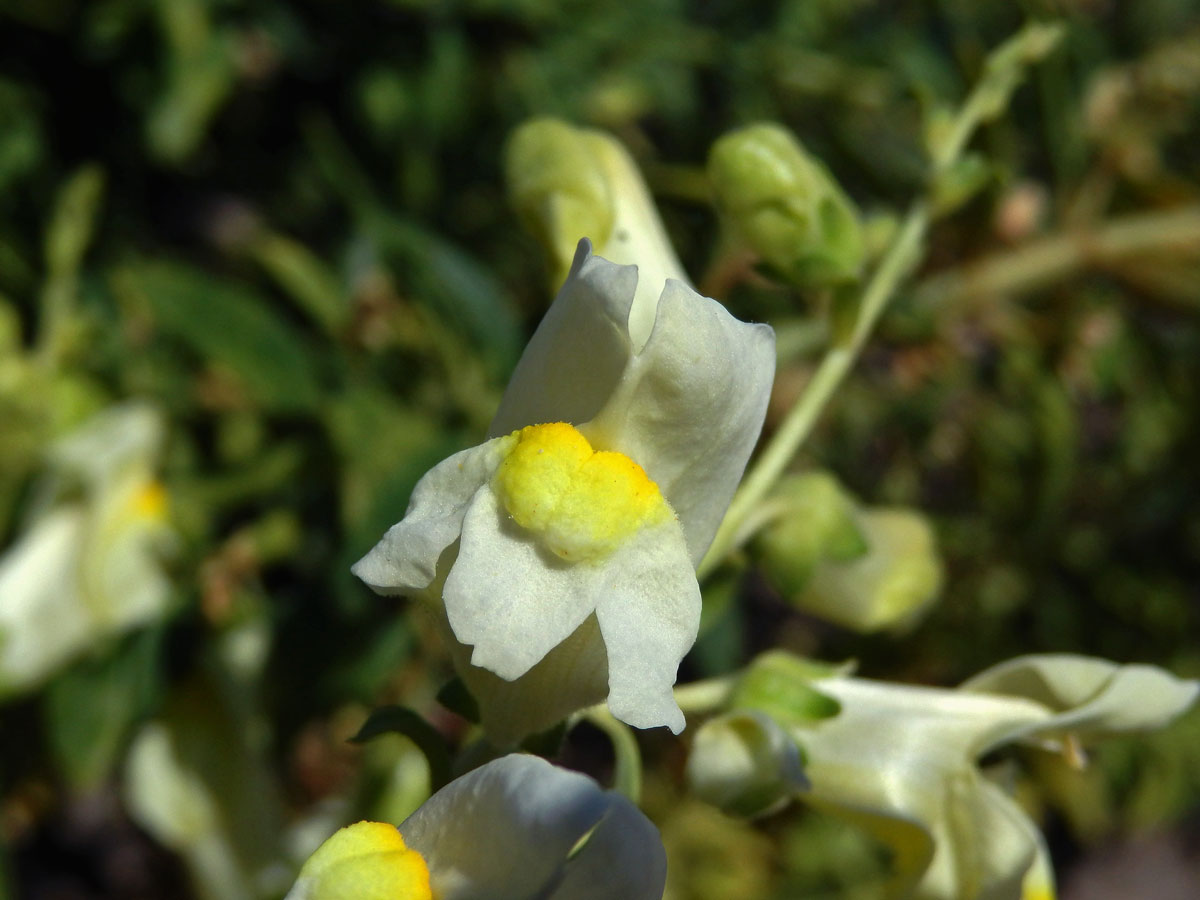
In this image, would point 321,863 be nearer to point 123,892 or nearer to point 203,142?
point 203,142

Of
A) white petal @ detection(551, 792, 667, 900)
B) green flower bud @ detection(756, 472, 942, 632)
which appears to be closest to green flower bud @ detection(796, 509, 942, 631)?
green flower bud @ detection(756, 472, 942, 632)

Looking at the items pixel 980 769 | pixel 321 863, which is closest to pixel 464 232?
pixel 980 769

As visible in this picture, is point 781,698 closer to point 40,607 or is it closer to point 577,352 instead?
point 577,352

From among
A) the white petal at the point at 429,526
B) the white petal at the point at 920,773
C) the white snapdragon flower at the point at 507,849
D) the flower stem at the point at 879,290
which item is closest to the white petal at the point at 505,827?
the white snapdragon flower at the point at 507,849

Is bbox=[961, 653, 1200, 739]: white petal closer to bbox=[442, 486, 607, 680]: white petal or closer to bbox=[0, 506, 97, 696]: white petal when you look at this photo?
bbox=[442, 486, 607, 680]: white petal

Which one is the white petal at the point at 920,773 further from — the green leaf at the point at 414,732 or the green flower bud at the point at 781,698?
the green leaf at the point at 414,732

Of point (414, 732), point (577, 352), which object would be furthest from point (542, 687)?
point (577, 352)

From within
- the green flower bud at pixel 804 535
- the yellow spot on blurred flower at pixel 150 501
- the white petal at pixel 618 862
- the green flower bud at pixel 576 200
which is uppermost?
the green flower bud at pixel 576 200
